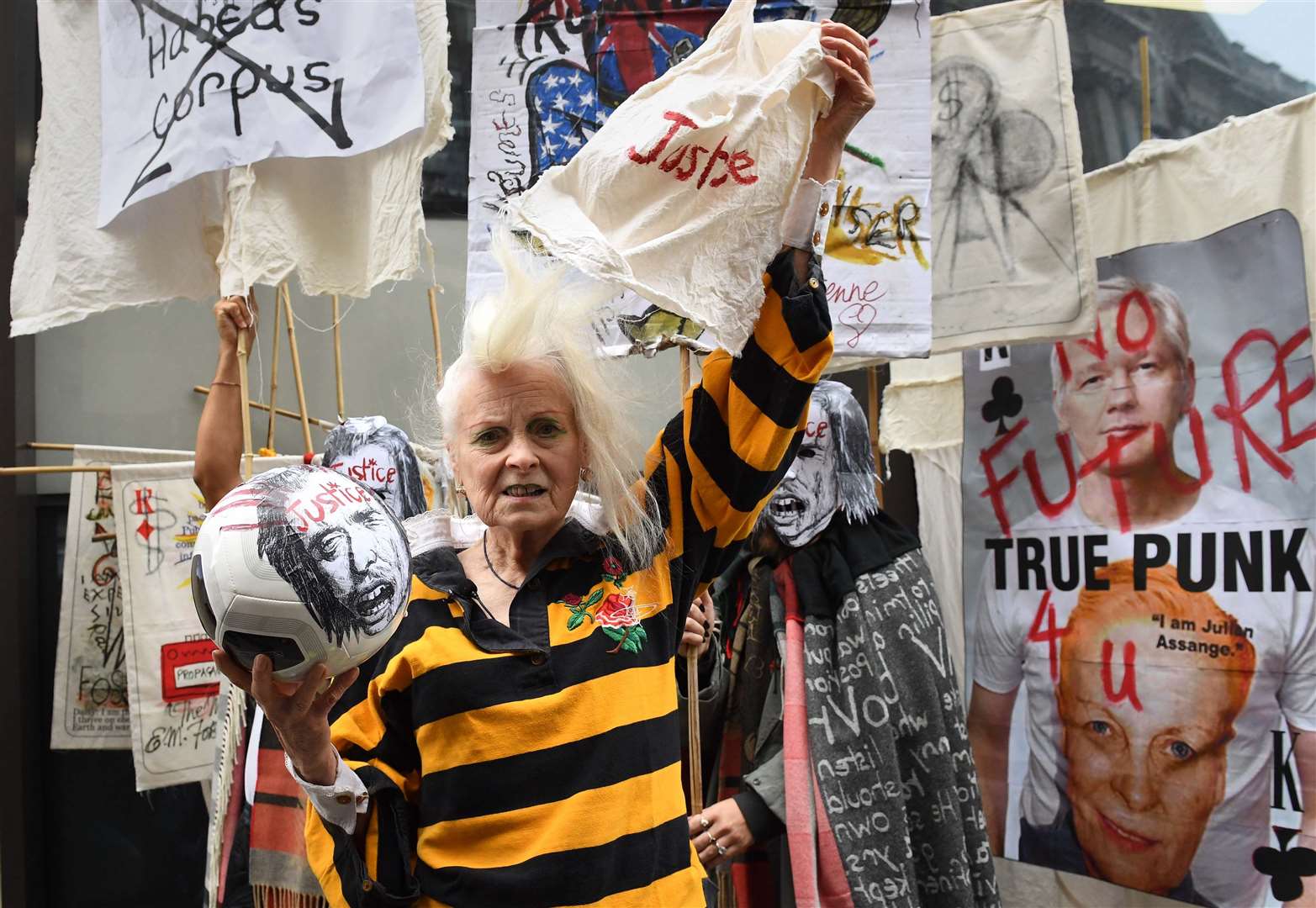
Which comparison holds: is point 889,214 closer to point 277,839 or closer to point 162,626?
point 277,839

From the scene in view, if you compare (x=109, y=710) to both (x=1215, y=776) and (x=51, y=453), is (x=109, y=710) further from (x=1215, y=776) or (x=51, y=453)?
(x=1215, y=776)

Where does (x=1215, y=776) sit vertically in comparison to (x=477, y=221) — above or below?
below

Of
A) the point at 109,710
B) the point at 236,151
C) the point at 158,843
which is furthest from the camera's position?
the point at 158,843

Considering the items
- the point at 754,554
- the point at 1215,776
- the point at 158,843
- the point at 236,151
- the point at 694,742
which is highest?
the point at 236,151

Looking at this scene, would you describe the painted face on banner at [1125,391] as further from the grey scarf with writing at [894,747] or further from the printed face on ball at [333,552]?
the printed face on ball at [333,552]

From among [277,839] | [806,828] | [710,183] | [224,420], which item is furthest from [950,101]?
[277,839]

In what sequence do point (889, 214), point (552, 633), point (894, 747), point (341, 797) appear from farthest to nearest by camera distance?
point (889, 214), point (894, 747), point (552, 633), point (341, 797)

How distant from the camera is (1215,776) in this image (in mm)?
2654

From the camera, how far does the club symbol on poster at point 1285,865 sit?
2482 millimetres

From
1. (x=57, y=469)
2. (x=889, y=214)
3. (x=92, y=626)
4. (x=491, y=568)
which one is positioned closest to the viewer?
(x=491, y=568)

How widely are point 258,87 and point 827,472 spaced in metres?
1.62

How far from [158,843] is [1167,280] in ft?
12.5

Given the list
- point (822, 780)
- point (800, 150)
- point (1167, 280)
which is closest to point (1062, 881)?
point (822, 780)

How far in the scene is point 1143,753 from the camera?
2.78m
